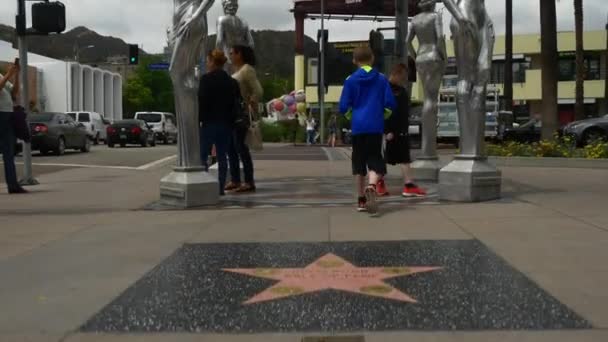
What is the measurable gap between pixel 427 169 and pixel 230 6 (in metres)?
4.34

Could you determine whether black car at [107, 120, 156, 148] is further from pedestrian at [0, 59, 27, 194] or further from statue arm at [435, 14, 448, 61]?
statue arm at [435, 14, 448, 61]

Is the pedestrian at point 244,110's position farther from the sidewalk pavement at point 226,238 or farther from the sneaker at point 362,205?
the sneaker at point 362,205

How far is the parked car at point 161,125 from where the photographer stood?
40.9m

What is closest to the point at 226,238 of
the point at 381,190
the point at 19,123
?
the point at 381,190

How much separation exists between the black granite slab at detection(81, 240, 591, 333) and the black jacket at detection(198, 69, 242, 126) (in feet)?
13.7

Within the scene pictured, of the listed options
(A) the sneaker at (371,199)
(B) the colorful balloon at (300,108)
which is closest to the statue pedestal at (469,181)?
(A) the sneaker at (371,199)

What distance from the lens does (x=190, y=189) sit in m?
9.60

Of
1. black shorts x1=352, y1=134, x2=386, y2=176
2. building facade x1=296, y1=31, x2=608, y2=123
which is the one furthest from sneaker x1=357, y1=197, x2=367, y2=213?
building facade x1=296, y1=31, x2=608, y2=123

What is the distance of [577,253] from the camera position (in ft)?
21.0

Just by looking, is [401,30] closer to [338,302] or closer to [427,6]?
[427,6]

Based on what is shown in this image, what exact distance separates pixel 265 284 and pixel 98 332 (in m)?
1.42

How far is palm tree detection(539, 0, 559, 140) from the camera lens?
2014 cm

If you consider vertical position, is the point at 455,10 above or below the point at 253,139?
above

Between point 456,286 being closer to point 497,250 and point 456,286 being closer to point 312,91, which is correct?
point 497,250
